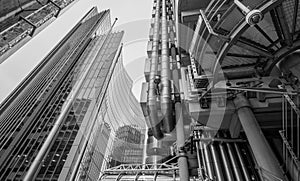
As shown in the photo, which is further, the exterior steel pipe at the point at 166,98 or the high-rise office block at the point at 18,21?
the exterior steel pipe at the point at 166,98

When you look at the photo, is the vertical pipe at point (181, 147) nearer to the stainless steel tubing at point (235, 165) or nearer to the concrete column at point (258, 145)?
the stainless steel tubing at point (235, 165)

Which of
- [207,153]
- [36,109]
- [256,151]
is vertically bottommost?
[256,151]

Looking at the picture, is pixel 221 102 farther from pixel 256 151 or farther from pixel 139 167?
pixel 139 167

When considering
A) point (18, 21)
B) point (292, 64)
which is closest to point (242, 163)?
point (292, 64)

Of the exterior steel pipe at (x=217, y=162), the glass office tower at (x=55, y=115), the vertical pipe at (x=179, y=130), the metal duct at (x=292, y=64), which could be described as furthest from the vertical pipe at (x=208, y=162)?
the glass office tower at (x=55, y=115)

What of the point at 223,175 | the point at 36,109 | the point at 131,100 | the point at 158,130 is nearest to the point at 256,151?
the point at 223,175

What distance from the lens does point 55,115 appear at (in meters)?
37.6

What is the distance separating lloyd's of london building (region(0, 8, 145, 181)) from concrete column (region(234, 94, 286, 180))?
795 inches

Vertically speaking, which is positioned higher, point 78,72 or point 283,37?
point 78,72

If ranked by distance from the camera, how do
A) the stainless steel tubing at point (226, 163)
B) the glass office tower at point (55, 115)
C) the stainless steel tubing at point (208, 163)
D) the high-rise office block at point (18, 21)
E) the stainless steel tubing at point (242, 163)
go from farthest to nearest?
the glass office tower at point (55, 115) → the stainless steel tubing at point (208, 163) → the stainless steel tubing at point (226, 163) → the stainless steel tubing at point (242, 163) → the high-rise office block at point (18, 21)

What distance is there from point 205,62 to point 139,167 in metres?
9.34

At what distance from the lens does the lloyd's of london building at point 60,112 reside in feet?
94.7

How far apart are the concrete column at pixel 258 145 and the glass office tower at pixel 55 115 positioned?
63.9 ft

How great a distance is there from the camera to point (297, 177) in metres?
5.49
